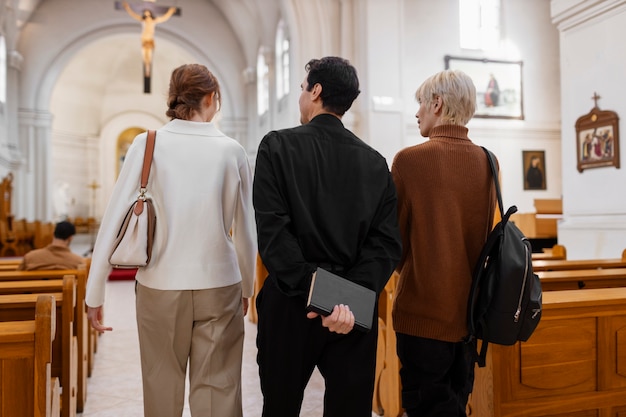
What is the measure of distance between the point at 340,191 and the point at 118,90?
74.8ft

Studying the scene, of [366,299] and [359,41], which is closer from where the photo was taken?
[366,299]

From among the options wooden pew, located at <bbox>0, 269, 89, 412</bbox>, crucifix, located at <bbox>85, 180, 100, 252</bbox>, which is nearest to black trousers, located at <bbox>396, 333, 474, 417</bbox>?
wooden pew, located at <bbox>0, 269, 89, 412</bbox>

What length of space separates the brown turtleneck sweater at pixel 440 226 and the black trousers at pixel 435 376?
58 mm

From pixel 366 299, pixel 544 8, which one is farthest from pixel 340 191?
pixel 544 8

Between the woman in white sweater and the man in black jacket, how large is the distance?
0.98 ft

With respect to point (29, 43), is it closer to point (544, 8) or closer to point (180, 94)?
point (544, 8)

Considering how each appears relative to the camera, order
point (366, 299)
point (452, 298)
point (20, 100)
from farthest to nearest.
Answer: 1. point (20, 100)
2. point (452, 298)
3. point (366, 299)

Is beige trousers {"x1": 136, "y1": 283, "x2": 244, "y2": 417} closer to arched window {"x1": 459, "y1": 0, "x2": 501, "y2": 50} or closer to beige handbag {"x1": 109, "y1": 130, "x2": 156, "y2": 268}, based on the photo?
beige handbag {"x1": 109, "y1": 130, "x2": 156, "y2": 268}

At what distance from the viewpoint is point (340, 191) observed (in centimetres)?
189

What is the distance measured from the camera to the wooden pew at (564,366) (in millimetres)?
2586

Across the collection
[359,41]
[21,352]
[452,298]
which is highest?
[359,41]

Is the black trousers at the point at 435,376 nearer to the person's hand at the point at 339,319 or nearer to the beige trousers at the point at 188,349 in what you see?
the person's hand at the point at 339,319

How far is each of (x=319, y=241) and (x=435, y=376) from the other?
0.74 metres

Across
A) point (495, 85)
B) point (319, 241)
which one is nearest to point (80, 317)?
point (319, 241)
